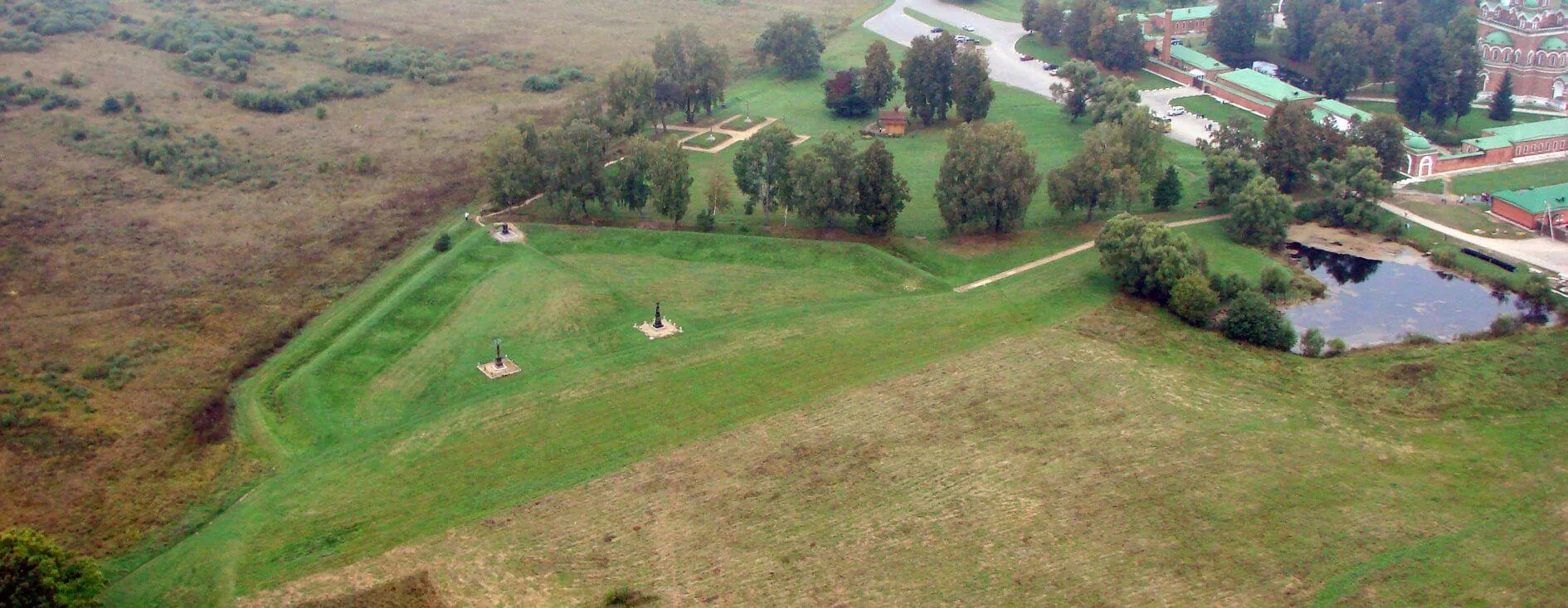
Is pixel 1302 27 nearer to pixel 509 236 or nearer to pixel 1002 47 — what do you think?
pixel 1002 47

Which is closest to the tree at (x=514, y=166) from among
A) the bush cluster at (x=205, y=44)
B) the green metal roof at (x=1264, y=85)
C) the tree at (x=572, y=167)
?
the tree at (x=572, y=167)

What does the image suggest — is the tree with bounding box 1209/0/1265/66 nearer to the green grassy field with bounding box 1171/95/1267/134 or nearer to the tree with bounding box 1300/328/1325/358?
the green grassy field with bounding box 1171/95/1267/134

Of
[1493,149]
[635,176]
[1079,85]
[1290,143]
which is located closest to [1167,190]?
[1290,143]

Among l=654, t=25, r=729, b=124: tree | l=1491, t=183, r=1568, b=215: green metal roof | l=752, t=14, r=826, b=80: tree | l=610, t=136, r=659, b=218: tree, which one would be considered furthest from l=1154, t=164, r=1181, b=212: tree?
l=752, t=14, r=826, b=80: tree

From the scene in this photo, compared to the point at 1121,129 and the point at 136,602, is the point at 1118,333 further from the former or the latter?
the point at 136,602

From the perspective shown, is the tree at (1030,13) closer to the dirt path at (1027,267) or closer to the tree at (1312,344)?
the dirt path at (1027,267)

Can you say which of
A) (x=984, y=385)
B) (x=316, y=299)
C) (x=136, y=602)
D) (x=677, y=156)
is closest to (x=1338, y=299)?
(x=984, y=385)
